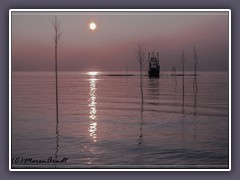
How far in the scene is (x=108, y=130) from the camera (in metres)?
4.83

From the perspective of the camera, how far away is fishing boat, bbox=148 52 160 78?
4.78 metres

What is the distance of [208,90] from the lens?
5.00 meters

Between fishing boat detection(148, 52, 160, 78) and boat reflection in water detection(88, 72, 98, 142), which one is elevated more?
fishing boat detection(148, 52, 160, 78)

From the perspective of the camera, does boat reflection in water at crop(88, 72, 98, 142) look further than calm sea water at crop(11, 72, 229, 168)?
Yes

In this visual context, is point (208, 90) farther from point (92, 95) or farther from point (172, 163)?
point (92, 95)

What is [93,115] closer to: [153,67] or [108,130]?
[108,130]

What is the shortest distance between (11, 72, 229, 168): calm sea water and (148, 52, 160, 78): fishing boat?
5.7 inches

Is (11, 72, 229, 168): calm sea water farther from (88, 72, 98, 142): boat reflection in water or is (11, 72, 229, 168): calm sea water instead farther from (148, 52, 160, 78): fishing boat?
(148, 52, 160, 78): fishing boat

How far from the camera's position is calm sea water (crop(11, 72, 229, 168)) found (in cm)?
437

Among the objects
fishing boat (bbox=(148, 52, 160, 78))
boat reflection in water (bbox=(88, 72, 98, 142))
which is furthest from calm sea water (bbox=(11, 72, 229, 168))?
fishing boat (bbox=(148, 52, 160, 78))

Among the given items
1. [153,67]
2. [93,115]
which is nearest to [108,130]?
[93,115]

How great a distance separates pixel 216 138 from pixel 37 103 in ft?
7.41
